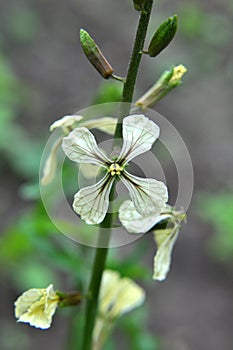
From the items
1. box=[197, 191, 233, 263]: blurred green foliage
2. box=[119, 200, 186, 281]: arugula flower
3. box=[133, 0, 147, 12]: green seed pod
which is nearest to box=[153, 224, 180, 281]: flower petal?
box=[119, 200, 186, 281]: arugula flower

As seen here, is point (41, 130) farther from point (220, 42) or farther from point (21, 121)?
point (220, 42)

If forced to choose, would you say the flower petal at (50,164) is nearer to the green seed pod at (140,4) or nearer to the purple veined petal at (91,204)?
the purple veined petal at (91,204)

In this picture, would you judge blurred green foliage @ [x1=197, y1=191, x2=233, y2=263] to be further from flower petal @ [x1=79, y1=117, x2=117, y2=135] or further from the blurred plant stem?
flower petal @ [x1=79, y1=117, x2=117, y2=135]

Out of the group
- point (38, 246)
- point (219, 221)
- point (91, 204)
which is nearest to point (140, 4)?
point (91, 204)

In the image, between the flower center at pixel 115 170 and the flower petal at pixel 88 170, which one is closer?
the flower center at pixel 115 170

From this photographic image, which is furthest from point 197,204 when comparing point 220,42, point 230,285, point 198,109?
point 220,42

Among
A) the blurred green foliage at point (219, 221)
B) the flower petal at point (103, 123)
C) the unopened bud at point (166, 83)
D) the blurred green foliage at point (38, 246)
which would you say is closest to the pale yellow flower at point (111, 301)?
the blurred green foliage at point (38, 246)
